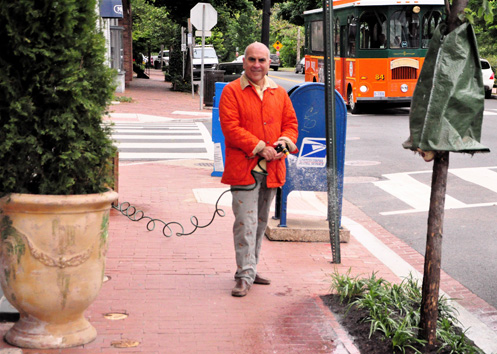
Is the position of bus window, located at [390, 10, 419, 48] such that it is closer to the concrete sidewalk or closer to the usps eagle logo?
the concrete sidewalk

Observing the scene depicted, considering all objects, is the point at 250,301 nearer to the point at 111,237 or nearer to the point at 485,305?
the point at 485,305

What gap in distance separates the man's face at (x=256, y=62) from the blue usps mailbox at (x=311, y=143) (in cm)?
179

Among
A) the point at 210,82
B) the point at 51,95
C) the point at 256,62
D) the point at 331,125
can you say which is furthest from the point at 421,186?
the point at 210,82

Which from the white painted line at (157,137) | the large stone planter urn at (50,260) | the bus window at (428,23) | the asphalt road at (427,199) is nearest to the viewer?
the large stone planter urn at (50,260)

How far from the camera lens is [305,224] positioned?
8.16 meters

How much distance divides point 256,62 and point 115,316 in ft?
7.06

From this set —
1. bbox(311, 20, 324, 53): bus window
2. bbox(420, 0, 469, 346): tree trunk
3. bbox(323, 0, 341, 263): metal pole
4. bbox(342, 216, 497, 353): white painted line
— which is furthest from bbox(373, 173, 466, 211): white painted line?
bbox(311, 20, 324, 53): bus window

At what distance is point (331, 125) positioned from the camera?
6.89m

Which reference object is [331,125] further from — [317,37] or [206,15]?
[317,37]

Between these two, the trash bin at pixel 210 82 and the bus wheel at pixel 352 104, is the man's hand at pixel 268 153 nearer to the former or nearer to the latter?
the bus wheel at pixel 352 104

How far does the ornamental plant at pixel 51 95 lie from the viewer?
4.23 metres

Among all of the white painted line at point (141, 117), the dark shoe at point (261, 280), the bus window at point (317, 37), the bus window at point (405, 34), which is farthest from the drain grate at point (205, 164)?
the bus window at point (317, 37)

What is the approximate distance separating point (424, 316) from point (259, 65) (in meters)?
2.25

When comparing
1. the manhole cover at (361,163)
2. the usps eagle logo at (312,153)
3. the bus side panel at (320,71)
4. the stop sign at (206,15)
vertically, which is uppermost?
the stop sign at (206,15)
